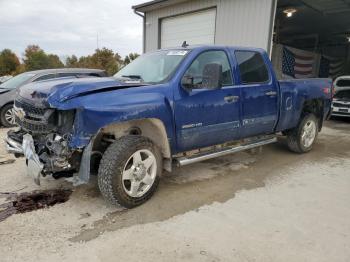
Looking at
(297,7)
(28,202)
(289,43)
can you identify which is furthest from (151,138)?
(289,43)

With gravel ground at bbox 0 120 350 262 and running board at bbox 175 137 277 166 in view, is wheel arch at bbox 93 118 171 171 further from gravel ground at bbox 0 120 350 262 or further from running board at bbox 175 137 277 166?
gravel ground at bbox 0 120 350 262

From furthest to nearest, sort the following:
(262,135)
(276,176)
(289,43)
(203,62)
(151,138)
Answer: (289,43) < (262,135) < (276,176) < (203,62) < (151,138)

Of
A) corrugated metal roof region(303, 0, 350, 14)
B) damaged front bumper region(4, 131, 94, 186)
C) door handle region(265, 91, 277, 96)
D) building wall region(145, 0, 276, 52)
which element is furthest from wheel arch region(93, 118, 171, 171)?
corrugated metal roof region(303, 0, 350, 14)

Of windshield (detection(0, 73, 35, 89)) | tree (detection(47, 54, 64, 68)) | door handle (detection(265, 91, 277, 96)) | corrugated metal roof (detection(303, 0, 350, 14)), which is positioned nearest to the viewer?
door handle (detection(265, 91, 277, 96))

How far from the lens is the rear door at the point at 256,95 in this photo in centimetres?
472

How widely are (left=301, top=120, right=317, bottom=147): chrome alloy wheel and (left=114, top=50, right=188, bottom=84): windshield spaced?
325 centimetres

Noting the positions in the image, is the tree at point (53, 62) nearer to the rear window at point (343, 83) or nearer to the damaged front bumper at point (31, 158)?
the rear window at point (343, 83)

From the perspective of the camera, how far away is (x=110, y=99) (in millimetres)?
3328

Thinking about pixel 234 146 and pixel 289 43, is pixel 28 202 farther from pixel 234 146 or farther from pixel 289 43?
pixel 289 43

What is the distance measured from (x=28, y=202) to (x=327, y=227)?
3423mm

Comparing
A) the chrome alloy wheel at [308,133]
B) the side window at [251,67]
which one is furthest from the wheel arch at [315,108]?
the side window at [251,67]

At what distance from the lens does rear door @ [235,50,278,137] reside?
472cm

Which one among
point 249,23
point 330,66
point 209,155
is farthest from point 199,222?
point 330,66

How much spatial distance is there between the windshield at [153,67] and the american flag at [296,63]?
11222 mm
